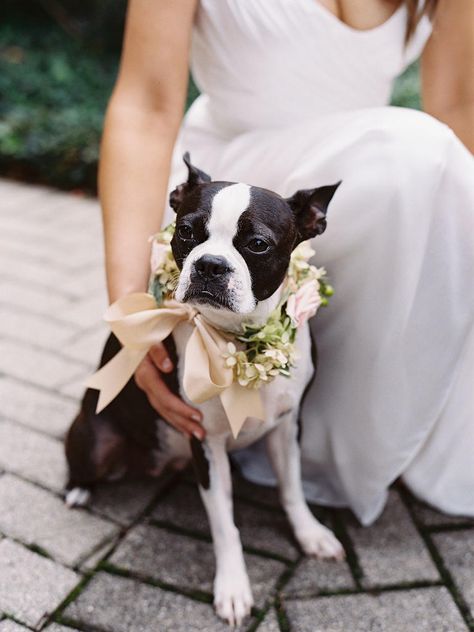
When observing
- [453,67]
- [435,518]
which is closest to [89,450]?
[435,518]

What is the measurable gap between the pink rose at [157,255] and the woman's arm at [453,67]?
115 cm

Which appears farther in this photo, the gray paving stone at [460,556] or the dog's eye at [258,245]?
the gray paving stone at [460,556]

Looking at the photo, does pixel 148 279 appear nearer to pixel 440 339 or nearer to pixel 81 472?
pixel 81 472

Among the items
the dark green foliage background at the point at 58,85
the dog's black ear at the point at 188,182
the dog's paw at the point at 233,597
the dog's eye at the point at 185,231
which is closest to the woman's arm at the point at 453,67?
the dog's black ear at the point at 188,182

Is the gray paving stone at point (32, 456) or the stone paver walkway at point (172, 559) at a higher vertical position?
the stone paver walkway at point (172, 559)

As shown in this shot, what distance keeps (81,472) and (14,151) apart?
4718 millimetres

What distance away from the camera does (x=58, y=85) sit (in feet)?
25.9

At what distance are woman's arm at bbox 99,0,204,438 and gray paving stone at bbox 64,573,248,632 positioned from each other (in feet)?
1.52

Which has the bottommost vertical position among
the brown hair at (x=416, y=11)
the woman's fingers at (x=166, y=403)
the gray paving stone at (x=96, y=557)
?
the gray paving stone at (x=96, y=557)

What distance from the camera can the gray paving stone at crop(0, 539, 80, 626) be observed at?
182 centimetres

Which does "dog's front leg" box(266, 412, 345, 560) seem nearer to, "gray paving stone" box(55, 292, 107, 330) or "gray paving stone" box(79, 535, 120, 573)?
"gray paving stone" box(79, 535, 120, 573)

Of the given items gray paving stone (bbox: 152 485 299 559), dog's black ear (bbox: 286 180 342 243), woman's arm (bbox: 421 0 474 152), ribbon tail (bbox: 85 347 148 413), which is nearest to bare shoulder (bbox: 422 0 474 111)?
woman's arm (bbox: 421 0 474 152)

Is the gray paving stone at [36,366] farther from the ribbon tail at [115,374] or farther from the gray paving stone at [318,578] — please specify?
the gray paving stone at [318,578]

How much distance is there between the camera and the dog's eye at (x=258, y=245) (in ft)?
5.12
